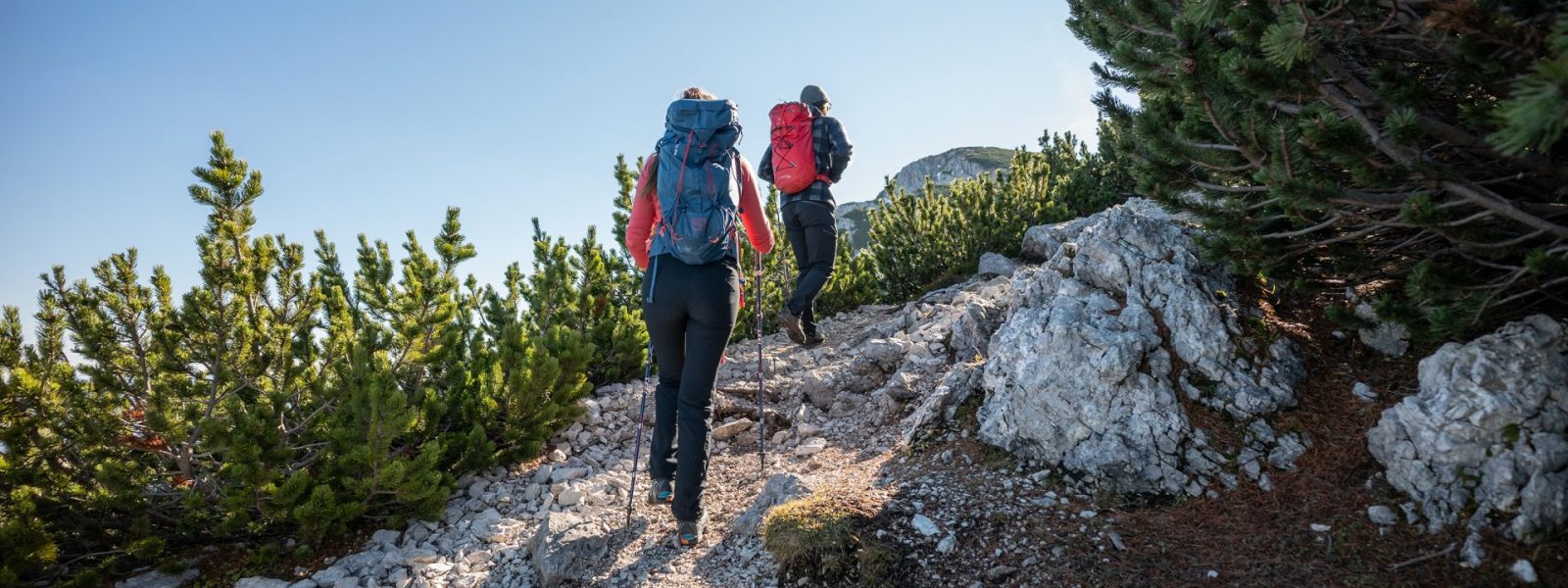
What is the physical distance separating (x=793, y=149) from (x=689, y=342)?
3486 millimetres

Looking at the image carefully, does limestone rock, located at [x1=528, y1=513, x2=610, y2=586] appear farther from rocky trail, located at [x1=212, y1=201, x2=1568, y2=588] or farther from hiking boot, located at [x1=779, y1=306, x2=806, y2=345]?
hiking boot, located at [x1=779, y1=306, x2=806, y2=345]

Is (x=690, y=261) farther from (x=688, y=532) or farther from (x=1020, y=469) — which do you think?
(x=1020, y=469)

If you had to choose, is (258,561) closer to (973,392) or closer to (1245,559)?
(973,392)

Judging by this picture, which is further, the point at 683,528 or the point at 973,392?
the point at 973,392

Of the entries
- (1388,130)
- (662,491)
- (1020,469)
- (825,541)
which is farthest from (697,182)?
(1388,130)

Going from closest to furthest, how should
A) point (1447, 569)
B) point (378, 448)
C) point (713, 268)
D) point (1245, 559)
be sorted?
point (1447, 569) < point (1245, 559) < point (713, 268) < point (378, 448)

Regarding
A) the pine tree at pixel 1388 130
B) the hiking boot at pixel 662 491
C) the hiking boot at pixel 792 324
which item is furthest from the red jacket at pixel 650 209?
the hiking boot at pixel 792 324

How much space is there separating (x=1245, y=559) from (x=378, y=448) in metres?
4.87

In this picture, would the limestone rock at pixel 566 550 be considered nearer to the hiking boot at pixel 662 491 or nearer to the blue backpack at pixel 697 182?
the hiking boot at pixel 662 491

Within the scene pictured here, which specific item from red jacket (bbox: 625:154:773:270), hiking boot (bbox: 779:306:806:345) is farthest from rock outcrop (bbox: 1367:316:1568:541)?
hiking boot (bbox: 779:306:806:345)

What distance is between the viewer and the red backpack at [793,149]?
22.1 ft

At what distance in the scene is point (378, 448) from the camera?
168 inches

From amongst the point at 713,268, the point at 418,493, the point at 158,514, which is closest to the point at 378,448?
the point at 418,493

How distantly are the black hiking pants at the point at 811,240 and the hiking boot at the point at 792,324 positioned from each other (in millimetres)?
424
